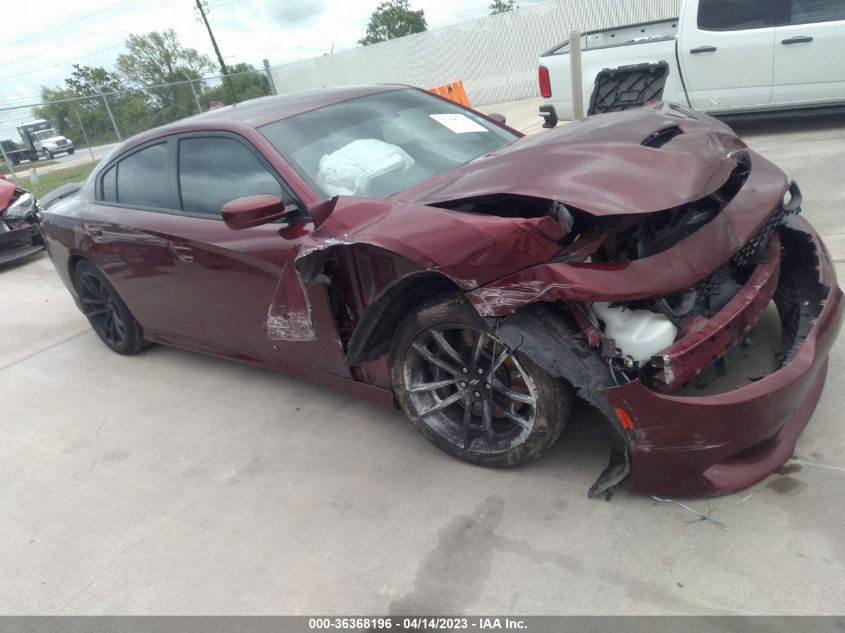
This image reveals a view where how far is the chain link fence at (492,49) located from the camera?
16.6 metres

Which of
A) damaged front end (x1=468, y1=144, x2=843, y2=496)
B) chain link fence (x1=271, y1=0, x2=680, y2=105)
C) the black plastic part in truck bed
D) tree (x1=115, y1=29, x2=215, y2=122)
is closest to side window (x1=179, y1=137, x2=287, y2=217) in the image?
damaged front end (x1=468, y1=144, x2=843, y2=496)

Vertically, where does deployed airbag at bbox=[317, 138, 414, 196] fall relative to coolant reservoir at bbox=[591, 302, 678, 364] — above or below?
above

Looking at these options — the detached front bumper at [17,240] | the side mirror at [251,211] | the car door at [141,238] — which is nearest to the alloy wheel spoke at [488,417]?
the side mirror at [251,211]

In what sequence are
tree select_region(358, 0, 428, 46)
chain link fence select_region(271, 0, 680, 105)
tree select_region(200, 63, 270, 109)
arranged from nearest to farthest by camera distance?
chain link fence select_region(271, 0, 680, 105), tree select_region(200, 63, 270, 109), tree select_region(358, 0, 428, 46)

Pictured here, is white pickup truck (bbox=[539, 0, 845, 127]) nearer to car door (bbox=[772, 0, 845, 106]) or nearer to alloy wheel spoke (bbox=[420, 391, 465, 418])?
car door (bbox=[772, 0, 845, 106])

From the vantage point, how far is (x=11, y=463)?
3.65 m

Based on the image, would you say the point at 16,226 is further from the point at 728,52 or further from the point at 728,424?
the point at 728,424

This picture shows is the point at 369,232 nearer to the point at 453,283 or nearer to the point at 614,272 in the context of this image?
the point at 453,283

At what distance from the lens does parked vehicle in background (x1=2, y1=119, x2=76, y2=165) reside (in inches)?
726

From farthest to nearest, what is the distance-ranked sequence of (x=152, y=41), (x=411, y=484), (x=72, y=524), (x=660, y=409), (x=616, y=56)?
(x=152, y=41) < (x=616, y=56) < (x=72, y=524) < (x=411, y=484) < (x=660, y=409)

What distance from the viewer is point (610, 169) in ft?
7.88

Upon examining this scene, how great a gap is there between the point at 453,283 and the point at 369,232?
381 mm

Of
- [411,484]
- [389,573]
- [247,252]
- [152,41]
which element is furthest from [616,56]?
[152,41]

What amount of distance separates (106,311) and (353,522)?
3089 millimetres
